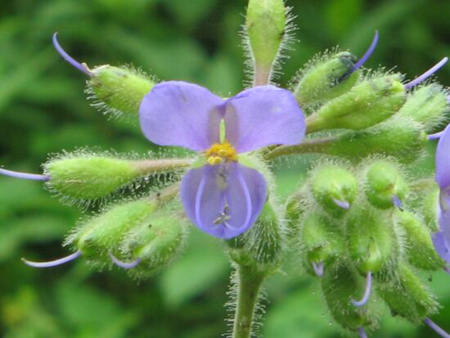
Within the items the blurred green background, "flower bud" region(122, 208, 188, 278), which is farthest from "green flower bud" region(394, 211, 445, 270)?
the blurred green background

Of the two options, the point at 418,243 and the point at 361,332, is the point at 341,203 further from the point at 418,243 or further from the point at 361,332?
the point at 361,332

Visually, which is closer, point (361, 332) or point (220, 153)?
point (220, 153)

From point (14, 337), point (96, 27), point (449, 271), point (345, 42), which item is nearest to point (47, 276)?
point (14, 337)

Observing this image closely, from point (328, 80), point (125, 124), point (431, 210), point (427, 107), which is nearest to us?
point (431, 210)

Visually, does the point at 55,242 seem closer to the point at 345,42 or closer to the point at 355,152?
the point at 345,42

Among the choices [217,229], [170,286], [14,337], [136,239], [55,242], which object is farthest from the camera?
[55,242]

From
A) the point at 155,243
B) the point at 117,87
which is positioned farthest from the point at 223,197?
the point at 117,87

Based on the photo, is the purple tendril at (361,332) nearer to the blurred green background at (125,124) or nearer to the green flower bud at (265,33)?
the green flower bud at (265,33)

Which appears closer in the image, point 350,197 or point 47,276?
point 350,197
